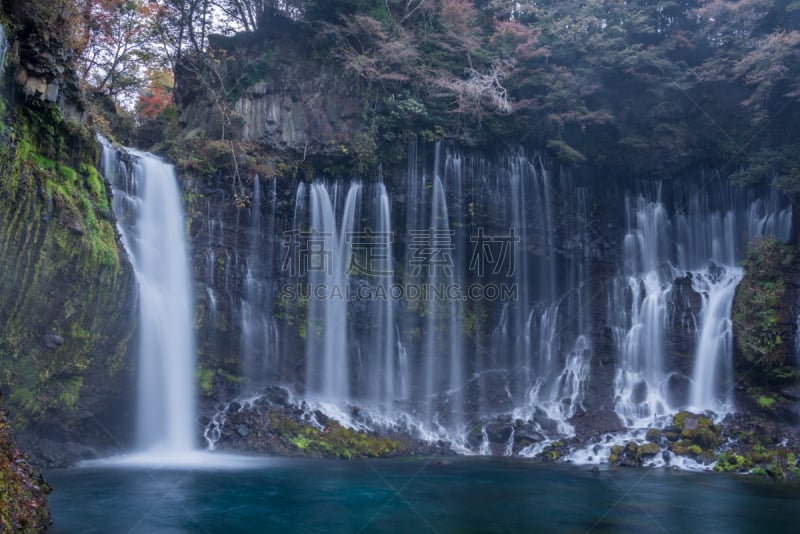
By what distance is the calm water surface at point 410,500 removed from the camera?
30.5 ft

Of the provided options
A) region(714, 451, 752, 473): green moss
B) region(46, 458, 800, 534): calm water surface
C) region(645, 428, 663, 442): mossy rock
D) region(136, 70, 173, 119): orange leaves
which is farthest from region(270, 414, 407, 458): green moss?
region(136, 70, 173, 119): orange leaves

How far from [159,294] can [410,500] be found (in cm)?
858

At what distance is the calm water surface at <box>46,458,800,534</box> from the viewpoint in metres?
9.30

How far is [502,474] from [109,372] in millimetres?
9081

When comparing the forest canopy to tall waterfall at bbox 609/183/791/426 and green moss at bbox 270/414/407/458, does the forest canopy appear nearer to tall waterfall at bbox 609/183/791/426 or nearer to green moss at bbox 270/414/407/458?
tall waterfall at bbox 609/183/791/426

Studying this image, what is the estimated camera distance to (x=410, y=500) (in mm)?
10922

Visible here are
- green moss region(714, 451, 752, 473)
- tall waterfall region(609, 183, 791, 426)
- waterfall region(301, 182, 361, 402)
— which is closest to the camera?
green moss region(714, 451, 752, 473)

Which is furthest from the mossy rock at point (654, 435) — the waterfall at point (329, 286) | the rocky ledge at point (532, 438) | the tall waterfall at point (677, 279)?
the waterfall at point (329, 286)

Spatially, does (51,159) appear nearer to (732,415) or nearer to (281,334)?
(281,334)

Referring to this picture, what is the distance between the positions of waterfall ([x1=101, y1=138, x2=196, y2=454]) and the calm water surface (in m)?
2.31

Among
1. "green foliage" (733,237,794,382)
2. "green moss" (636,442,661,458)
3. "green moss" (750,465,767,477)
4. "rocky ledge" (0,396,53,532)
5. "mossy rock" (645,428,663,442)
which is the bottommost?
"green moss" (750,465,767,477)

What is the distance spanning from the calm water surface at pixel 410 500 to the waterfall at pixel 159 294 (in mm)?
2305

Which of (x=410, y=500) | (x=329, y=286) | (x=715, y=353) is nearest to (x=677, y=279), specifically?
(x=715, y=353)

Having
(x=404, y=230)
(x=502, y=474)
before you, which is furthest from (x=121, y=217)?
(x=502, y=474)
